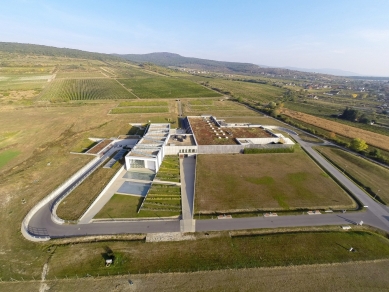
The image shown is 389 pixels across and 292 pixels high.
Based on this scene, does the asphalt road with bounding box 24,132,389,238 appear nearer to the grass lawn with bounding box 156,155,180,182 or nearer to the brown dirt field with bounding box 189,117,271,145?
the grass lawn with bounding box 156,155,180,182

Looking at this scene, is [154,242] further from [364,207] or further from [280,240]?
[364,207]

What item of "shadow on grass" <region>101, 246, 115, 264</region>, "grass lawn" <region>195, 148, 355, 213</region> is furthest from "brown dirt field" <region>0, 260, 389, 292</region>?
"grass lawn" <region>195, 148, 355, 213</region>

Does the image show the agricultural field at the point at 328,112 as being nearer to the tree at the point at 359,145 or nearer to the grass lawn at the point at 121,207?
the tree at the point at 359,145

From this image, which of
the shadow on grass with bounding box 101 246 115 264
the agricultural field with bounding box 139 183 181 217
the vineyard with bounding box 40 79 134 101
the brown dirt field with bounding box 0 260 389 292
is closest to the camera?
the brown dirt field with bounding box 0 260 389 292

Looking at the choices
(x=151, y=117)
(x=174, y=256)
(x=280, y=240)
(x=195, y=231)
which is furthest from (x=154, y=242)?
(x=151, y=117)

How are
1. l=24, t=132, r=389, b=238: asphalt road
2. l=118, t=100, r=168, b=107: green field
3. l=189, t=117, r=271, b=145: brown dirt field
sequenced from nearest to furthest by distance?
l=24, t=132, r=389, b=238: asphalt road < l=189, t=117, r=271, b=145: brown dirt field < l=118, t=100, r=168, b=107: green field

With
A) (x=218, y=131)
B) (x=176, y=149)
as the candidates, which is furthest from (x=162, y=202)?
(x=218, y=131)
